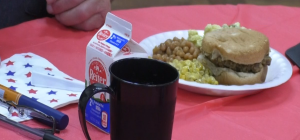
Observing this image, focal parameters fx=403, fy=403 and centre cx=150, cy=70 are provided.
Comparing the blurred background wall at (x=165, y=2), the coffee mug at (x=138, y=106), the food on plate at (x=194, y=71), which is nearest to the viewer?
the coffee mug at (x=138, y=106)

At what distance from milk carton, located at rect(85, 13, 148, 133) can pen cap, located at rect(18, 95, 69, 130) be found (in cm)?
5

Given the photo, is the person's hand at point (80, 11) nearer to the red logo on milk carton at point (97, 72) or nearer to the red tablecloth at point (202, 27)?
the red tablecloth at point (202, 27)

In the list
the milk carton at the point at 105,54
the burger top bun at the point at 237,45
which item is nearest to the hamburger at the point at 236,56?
the burger top bun at the point at 237,45

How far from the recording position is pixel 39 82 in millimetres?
915

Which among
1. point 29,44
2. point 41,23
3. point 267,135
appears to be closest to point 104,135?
point 267,135

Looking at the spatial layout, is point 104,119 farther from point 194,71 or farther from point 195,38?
point 195,38

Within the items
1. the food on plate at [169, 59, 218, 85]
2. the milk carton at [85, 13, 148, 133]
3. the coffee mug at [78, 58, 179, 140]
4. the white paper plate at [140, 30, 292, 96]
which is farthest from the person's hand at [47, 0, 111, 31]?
the coffee mug at [78, 58, 179, 140]

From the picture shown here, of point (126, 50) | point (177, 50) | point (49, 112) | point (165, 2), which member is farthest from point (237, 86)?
point (165, 2)

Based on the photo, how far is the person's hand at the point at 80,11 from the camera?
1.23 metres

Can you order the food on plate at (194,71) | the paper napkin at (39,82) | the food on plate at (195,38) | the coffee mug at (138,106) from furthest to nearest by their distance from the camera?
the food on plate at (195,38) < the food on plate at (194,71) < the paper napkin at (39,82) < the coffee mug at (138,106)

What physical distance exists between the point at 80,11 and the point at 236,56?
0.51 m

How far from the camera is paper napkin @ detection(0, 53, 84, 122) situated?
858 millimetres

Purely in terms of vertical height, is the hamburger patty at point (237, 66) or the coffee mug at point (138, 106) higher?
the coffee mug at point (138, 106)

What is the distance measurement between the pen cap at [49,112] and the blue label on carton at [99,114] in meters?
0.05
